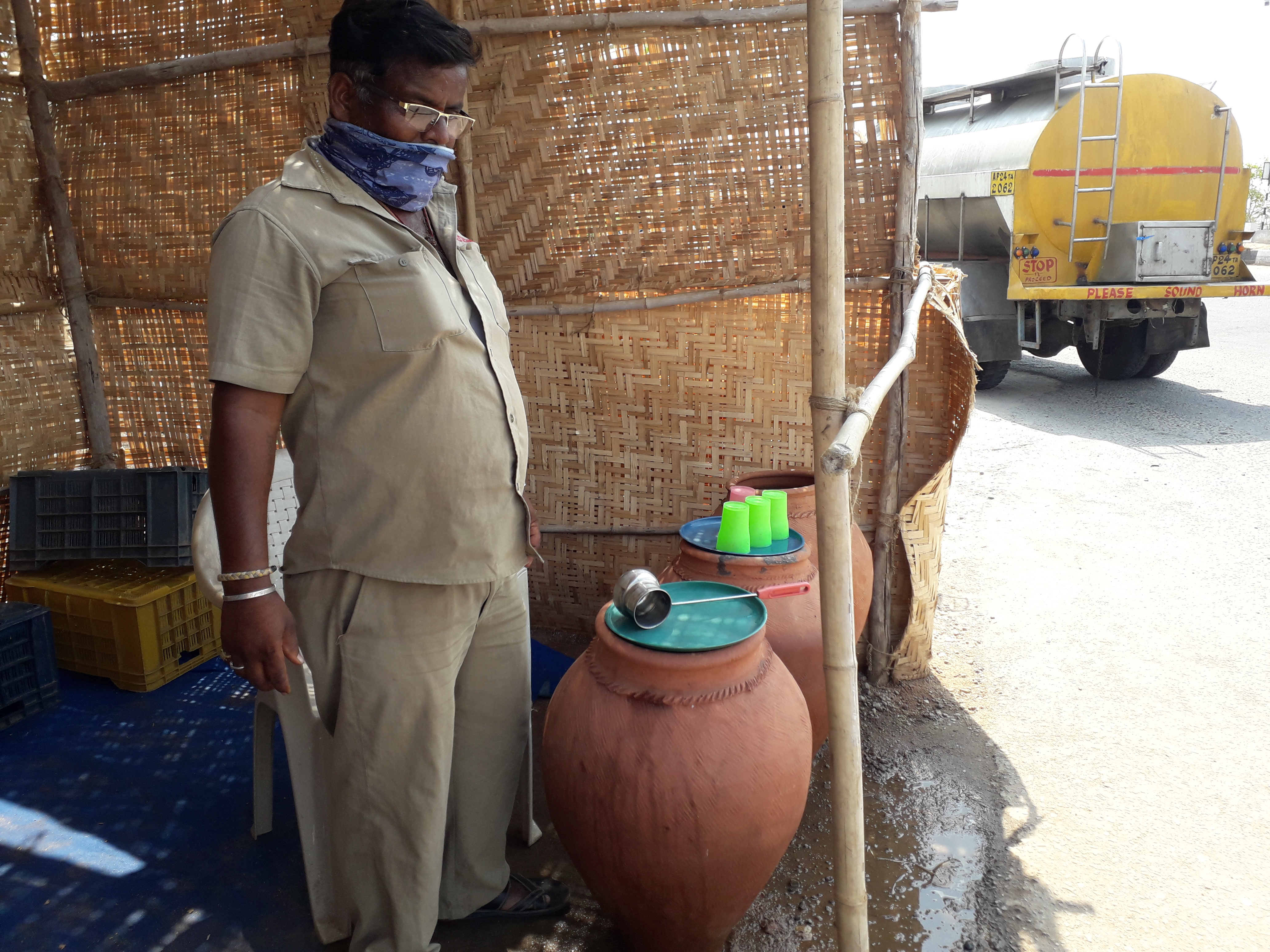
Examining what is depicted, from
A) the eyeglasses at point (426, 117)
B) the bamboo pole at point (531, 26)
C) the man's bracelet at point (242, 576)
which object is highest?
the bamboo pole at point (531, 26)

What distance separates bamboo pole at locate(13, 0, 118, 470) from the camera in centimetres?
362

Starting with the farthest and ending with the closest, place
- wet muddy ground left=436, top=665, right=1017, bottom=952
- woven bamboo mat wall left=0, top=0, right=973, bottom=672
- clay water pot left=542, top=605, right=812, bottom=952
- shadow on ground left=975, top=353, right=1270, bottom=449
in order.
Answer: shadow on ground left=975, top=353, right=1270, bottom=449 < woven bamboo mat wall left=0, top=0, right=973, bottom=672 < wet muddy ground left=436, top=665, right=1017, bottom=952 < clay water pot left=542, top=605, right=812, bottom=952

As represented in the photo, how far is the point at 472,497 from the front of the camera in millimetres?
1813

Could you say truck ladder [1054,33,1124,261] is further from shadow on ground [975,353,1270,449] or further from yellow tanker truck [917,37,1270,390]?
shadow on ground [975,353,1270,449]

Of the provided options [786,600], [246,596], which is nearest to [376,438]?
[246,596]

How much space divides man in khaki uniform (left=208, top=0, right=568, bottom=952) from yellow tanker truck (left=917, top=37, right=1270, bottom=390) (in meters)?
7.07

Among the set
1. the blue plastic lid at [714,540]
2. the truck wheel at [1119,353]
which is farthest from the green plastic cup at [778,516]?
the truck wheel at [1119,353]

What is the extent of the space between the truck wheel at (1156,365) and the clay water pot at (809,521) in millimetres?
7102

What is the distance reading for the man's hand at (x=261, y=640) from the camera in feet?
5.50

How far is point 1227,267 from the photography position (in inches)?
313

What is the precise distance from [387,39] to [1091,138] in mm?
7446

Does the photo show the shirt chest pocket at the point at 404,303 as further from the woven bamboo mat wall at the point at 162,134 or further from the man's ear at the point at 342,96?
the woven bamboo mat wall at the point at 162,134

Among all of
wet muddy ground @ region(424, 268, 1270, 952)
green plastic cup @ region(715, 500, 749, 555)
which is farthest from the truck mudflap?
green plastic cup @ region(715, 500, 749, 555)

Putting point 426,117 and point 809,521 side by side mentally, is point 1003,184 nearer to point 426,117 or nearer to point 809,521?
point 809,521
